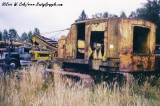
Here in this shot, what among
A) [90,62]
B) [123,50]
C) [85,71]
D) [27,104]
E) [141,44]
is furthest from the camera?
[85,71]

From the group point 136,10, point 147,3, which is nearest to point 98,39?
point 147,3

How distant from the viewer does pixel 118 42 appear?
915 centimetres

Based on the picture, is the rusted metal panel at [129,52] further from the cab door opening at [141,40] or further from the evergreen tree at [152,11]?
the evergreen tree at [152,11]

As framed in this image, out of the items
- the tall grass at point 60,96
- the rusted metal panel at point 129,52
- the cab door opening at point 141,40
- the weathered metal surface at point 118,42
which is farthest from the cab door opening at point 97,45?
the tall grass at point 60,96

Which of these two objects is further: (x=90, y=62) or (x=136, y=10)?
(x=136, y=10)

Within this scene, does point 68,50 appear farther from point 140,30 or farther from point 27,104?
point 27,104

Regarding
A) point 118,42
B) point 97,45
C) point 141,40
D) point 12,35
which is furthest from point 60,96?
point 12,35

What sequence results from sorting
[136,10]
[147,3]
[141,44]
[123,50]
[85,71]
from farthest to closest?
[136,10] < [147,3] < [85,71] < [141,44] < [123,50]

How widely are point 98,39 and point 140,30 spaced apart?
177cm

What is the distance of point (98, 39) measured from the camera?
11133 mm

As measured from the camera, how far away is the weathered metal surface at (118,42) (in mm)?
9148

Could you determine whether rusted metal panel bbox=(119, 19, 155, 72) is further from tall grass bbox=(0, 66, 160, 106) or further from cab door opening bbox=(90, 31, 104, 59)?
cab door opening bbox=(90, 31, 104, 59)

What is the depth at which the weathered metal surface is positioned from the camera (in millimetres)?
9148

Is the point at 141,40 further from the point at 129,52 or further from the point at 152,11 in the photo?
the point at 152,11
